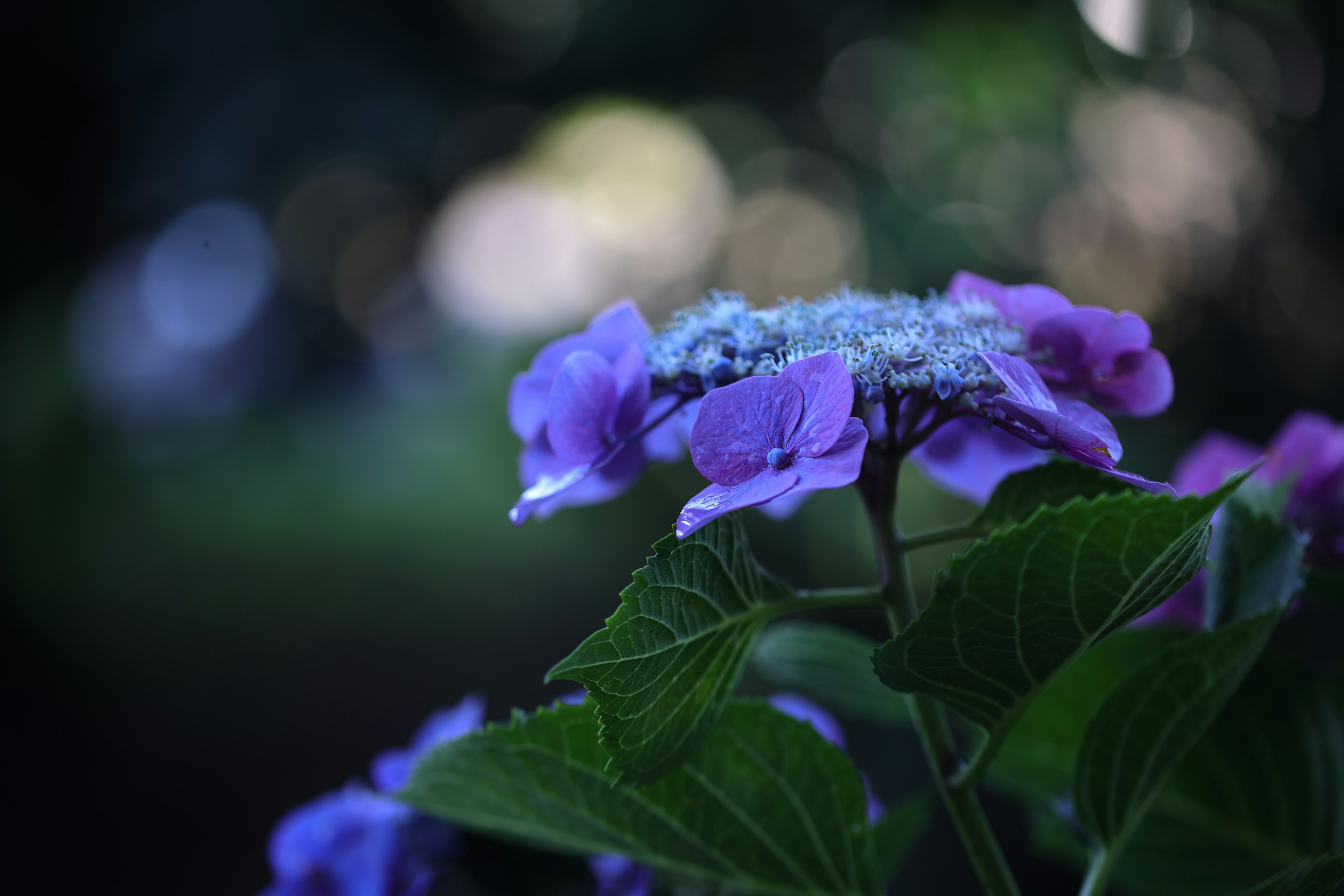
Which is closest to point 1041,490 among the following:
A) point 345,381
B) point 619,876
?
point 619,876

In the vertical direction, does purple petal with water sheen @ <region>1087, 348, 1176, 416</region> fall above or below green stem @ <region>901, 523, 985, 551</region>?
above

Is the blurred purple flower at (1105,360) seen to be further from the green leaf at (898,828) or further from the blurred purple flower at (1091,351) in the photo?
the green leaf at (898,828)

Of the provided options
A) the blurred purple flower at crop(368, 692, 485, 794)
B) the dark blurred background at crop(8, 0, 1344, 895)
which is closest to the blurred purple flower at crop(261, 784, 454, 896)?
the blurred purple flower at crop(368, 692, 485, 794)

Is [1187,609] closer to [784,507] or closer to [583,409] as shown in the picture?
[784,507]

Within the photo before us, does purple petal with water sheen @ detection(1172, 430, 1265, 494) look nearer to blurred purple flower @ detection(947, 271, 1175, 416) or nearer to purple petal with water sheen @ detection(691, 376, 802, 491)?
blurred purple flower @ detection(947, 271, 1175, 416)

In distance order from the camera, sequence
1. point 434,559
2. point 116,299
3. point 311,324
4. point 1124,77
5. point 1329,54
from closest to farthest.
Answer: point 1329,54 < point 1124,77 < point 434,559 < point 116,299 < point 311,324

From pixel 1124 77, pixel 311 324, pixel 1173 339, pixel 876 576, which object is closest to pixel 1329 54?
pixel 1124 77

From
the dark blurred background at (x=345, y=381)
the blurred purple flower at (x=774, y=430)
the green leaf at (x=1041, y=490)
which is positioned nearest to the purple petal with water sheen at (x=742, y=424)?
the blurred purple flower at (x=774, y=430)

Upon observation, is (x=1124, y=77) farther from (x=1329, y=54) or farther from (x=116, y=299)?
(x=116, y=299)
